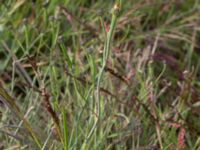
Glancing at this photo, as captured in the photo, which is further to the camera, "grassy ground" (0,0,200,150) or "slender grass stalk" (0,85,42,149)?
"grassy ground" (0,0,200,150)

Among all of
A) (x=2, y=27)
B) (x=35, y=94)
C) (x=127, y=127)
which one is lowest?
(x=127, y=127)

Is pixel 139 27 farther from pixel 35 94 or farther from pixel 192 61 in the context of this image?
pixel 35 94

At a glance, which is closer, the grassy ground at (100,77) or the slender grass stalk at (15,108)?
the slender grass stalk at (15,108)

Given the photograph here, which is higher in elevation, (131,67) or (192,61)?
(131,67)

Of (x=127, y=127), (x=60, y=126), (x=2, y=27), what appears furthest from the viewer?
(x=2, y=27)

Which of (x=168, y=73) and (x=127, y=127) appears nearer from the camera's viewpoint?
(x=127, y=127)

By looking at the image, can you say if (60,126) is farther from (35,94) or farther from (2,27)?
(2,27)

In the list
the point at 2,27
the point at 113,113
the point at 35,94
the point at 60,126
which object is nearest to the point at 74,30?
the point at 2,27

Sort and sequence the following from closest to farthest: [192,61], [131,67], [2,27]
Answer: [131,67] < [2,27] < [192,61]
